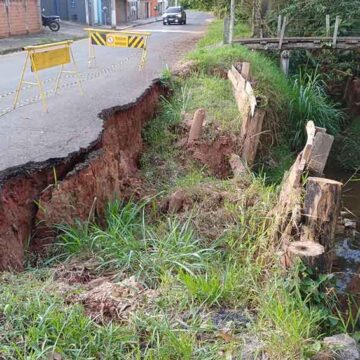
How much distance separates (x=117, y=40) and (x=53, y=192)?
6758 mm

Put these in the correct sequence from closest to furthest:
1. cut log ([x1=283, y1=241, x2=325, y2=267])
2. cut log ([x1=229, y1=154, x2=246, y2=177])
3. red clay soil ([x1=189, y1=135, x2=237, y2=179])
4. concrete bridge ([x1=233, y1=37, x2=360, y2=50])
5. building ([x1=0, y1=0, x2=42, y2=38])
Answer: cut log ([x1=283, y1=241, x2=325, y2=267])
cut log ([x1=229, y1=154, x2=246, y2=177])
red clay soil ([x1=189, y1=135, x2=237, y2=179])
concrete bridge ([x1=233, y1=37, x2=360, y2=50])
building ([x1=0, y1=0, x2=42, y2=38])

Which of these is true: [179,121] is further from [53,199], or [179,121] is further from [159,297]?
[159,297]

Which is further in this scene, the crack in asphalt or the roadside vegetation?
the crack in asphalt

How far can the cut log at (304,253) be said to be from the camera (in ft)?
13.1

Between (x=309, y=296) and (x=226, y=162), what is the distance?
4.01m

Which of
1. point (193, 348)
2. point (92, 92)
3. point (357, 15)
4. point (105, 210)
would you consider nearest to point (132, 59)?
point (92, 92)

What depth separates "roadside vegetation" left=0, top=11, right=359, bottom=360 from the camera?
3344 millimetres

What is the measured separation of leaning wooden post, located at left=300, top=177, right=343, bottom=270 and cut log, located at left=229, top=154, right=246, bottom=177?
99.8 inches

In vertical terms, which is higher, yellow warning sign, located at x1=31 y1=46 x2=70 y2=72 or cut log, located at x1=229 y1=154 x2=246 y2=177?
yellow warning sign, located at x1=31 y1=46 x2=70 y2=72

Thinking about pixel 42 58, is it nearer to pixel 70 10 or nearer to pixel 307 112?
pixel 307 112

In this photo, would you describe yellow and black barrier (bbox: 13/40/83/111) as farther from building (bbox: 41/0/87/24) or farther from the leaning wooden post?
building (bbox: 41/0/87/24)

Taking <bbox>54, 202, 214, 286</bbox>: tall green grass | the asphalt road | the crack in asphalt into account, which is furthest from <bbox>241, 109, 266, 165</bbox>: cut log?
the crack in asphalt

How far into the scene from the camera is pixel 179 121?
335 inches

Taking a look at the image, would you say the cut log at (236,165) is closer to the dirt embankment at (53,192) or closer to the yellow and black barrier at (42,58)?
the dirt embankment at (53,192)
